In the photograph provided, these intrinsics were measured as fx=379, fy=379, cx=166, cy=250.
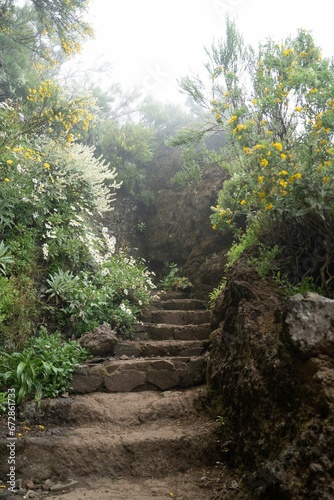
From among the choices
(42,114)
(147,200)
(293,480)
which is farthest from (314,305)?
(147,200)

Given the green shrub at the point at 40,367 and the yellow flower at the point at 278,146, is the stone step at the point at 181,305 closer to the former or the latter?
the green shrub at the point at 40,367

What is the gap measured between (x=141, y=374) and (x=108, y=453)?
1.27 metres

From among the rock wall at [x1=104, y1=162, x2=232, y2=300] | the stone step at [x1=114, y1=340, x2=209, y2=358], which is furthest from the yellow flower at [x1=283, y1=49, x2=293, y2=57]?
the stone step at [x1=114, y1=340, x2=209, y2=358]

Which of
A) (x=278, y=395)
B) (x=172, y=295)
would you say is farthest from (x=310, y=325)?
(x=172, y=295)

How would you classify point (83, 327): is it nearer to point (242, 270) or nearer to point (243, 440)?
point (242, 270)

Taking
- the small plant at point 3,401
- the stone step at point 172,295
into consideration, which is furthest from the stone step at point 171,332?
the small plant at point 3,401

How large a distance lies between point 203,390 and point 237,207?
2906 millimetres

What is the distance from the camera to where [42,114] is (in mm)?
7246

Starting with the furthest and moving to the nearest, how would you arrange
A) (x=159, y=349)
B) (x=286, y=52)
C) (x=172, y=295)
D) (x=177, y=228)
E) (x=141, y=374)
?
1. (x=177, y=228)
2. (x=172, y=295)
3. (x=159, y=349)
4. (x=141, y=374)
5. (x=286, y=52)

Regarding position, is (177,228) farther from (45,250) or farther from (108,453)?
(108,453)

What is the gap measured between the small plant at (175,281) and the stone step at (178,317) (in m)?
1.30

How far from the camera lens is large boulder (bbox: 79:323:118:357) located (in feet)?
16.2

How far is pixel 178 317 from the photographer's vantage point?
6316mm

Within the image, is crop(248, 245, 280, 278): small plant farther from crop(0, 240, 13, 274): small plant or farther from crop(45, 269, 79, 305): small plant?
crop(0, 240, 13, 274): small plant
